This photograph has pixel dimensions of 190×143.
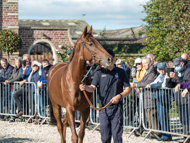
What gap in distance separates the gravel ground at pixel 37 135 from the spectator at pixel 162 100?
0.39 meters

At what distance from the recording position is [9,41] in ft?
64.2

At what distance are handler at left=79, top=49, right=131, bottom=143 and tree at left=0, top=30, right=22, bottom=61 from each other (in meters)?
15.6

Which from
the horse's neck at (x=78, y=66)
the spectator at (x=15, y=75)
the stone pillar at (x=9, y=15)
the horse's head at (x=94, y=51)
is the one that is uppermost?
the stone pillar at (x=9, y=15)

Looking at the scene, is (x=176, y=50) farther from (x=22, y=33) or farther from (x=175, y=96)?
(x=22, y=33)

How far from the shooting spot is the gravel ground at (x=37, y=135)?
23.9 ft

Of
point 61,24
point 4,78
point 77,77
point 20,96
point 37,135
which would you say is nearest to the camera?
point 77,77

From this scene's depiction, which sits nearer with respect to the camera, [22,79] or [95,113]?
[95,113]

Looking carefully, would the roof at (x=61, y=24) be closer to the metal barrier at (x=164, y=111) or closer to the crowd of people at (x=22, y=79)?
the crowd of people at (x=22, y=79)

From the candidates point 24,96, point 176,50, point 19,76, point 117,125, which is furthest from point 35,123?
point 176,50

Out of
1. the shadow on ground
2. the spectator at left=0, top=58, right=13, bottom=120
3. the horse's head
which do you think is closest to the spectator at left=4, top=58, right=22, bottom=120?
the spectator at left=0, top=58, right=13, bottom=120

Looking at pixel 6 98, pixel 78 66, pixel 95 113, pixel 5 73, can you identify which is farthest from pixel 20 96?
pixel 78 66

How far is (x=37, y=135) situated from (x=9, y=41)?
13.0 meters

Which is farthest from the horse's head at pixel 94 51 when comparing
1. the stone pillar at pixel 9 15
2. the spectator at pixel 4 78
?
the stone pillar at pixel 9 15

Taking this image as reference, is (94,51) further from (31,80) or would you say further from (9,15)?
(9,15)
